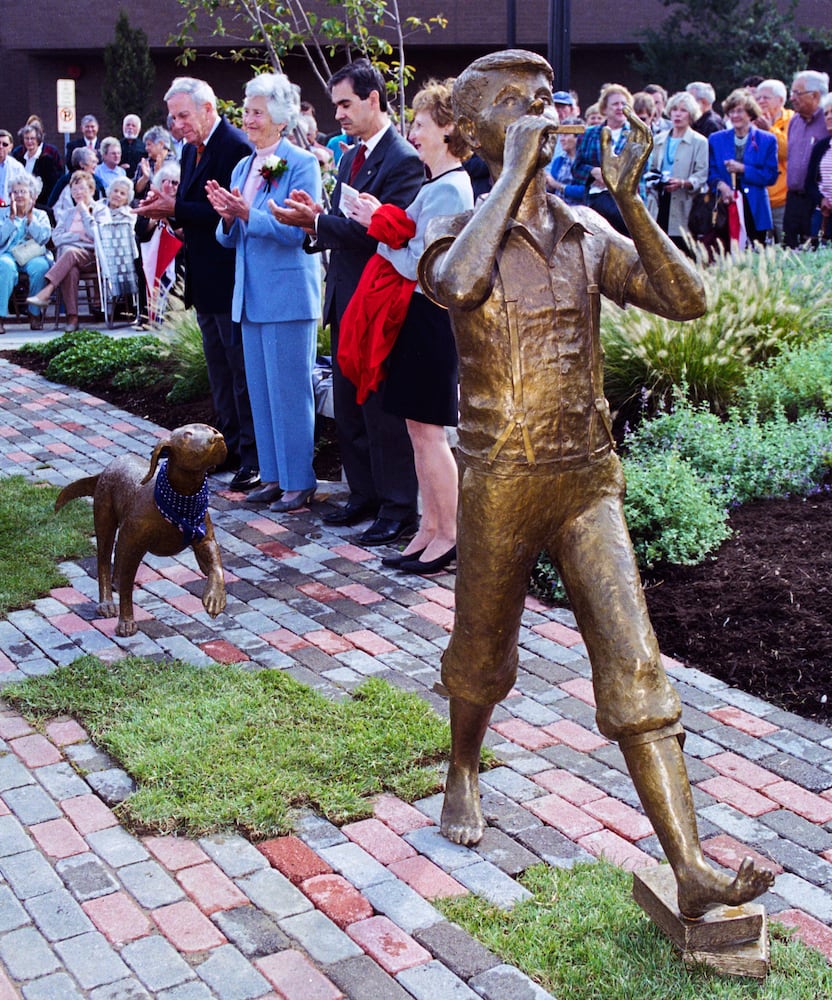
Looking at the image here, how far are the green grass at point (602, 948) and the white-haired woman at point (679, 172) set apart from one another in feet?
31.1

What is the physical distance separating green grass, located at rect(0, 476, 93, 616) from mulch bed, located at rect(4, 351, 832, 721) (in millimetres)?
3008

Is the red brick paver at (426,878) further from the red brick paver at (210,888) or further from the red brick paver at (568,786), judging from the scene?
the red brick paver at (568,786)

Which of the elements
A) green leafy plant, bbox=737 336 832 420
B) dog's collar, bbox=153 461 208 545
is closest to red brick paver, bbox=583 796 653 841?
dog's collar, bbox=153 461 208 545

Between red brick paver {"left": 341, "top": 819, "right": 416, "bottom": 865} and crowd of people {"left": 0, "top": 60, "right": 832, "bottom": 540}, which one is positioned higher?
crowd of people {"left": 0, "top": 60, "right": 832, "bottom": 540}

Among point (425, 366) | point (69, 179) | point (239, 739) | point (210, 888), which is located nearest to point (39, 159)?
point (69, 179)

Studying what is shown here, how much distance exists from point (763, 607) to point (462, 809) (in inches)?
85.5

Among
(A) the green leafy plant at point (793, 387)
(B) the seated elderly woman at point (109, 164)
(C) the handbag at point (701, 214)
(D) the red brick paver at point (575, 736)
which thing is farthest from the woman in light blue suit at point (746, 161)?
(D) the red brick paver at point (575, 736)

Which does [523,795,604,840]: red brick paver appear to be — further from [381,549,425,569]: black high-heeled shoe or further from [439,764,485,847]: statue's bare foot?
[381,549,425,569]: black high-heeled shoe

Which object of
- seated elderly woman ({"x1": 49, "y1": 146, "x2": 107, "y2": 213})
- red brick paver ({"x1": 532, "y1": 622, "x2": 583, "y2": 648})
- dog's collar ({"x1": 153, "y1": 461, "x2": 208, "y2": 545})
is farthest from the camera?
seated elderly woman ({"x1": 49, "y1": 146, "x2": 107, "y2": 213})

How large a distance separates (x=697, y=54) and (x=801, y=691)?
23203mm

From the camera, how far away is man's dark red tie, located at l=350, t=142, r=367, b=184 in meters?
6.91

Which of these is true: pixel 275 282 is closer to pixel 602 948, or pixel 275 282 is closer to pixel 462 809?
pixel 462 809

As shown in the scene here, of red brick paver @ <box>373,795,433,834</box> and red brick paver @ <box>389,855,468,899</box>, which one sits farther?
red brick paver @ <box>373,795,433,834</box>

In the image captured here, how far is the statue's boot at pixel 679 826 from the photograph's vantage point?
3.12 metres
